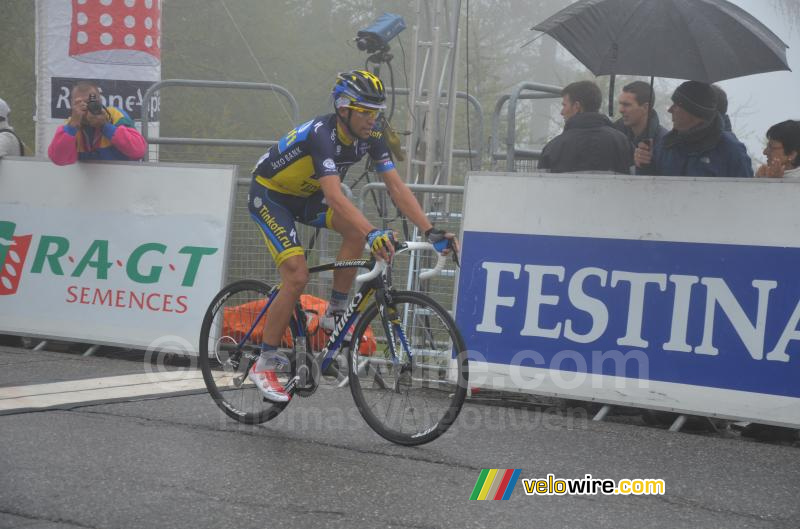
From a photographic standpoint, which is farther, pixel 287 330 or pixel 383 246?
pixel 287 330

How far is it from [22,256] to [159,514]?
207 inches

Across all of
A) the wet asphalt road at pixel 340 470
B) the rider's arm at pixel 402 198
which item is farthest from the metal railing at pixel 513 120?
the wet asphalt road at pixel 340 470

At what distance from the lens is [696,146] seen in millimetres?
7340

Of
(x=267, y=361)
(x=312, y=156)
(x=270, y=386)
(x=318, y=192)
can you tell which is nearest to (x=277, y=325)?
(x=267, y=361)

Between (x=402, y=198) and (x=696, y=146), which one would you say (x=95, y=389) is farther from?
(x=696, y=146)

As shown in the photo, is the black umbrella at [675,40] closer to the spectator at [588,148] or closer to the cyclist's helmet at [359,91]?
the spectator at [588,148]

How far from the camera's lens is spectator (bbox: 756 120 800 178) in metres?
7.23

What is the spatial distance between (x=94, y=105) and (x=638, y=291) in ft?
14.7

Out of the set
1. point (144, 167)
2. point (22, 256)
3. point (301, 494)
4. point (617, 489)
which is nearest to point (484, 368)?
point (617, 489)

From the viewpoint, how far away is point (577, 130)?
308 inches

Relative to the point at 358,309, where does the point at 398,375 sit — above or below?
below

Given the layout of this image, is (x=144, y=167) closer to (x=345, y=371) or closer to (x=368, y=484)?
(x=345, y=371)

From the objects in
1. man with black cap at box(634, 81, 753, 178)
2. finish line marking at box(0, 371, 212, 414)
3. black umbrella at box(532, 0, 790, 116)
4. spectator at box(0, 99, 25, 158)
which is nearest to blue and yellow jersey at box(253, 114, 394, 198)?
finish line marking at box(0, 371, 212, 414)

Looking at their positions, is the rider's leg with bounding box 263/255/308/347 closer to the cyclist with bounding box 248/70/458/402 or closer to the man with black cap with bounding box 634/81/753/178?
the cyclist with bounding box 248/70/458/402
